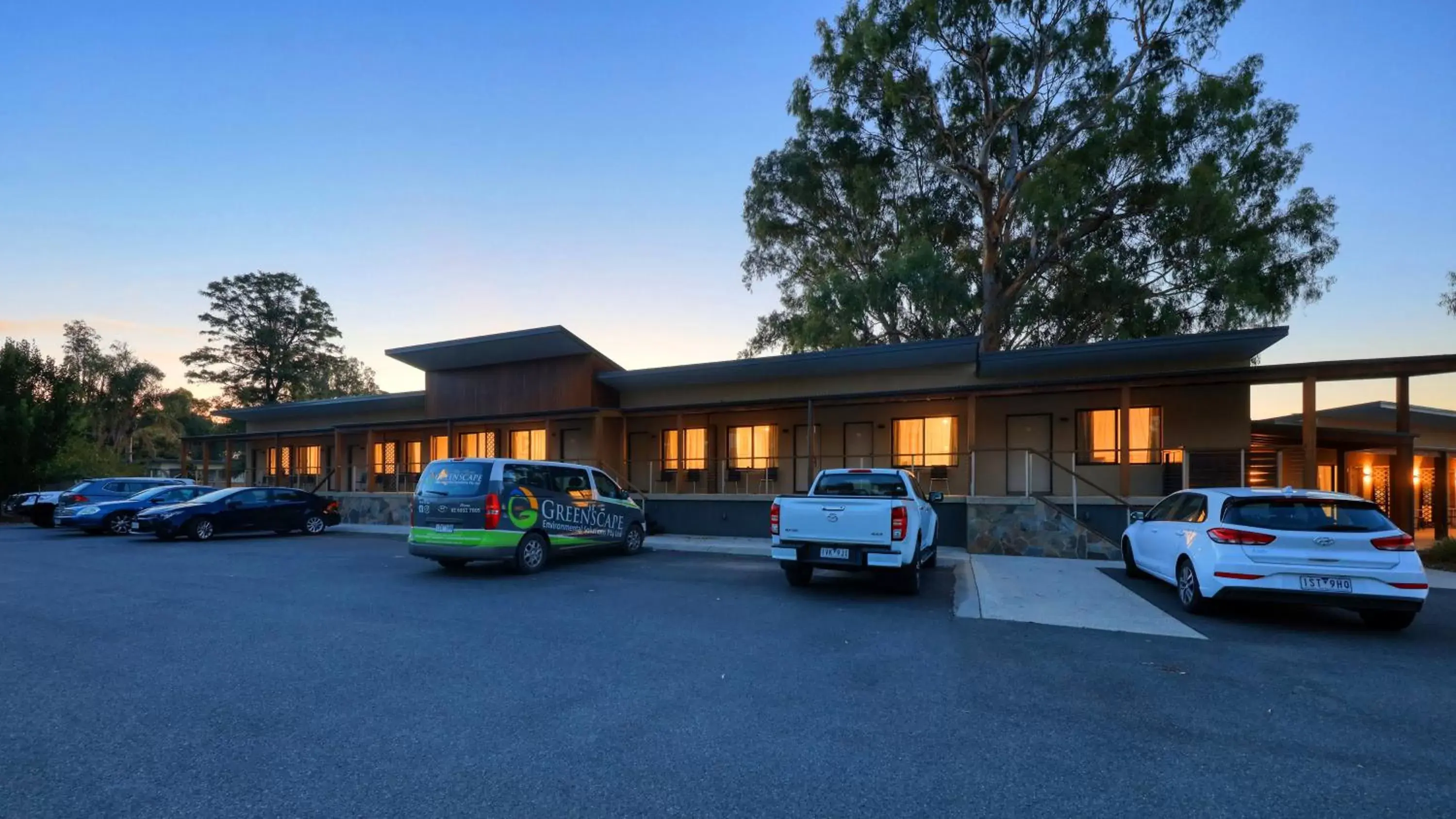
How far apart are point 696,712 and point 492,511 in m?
7.10

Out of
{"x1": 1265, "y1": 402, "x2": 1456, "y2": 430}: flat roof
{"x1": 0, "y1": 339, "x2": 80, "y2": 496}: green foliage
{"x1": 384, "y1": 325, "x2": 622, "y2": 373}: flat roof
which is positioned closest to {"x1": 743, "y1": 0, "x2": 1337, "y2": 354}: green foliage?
{"x1": 1265, "y1": 402, "x2": 1456, "y2": 430}: flat roof

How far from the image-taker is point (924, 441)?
19375 mm

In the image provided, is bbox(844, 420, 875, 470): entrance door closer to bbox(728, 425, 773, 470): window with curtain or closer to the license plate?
bbox(728, 425, 773, 470): window with curtain

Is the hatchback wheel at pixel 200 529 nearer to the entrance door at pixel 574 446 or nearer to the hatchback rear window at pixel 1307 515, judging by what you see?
the entrance door at pixel 574 446

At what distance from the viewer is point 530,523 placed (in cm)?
1174

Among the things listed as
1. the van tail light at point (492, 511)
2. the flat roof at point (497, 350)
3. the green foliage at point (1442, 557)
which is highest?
the flat roof at point (497, 350)

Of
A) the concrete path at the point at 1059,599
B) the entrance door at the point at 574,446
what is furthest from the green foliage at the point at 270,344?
the concrete path at the point at 1059,599

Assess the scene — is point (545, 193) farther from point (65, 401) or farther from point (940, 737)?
point (65, 401)

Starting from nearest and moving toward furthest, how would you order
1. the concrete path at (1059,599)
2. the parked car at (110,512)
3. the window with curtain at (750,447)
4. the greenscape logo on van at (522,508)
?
1. the concrete path at (1059,599)
2. the greenscape logo on van at (522,508)
3. the parked car at (110,512)
4. the window with curtain at (750,447)

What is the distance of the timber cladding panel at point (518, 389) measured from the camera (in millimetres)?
21562

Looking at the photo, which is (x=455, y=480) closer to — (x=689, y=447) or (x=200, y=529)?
(x=200, y=529)

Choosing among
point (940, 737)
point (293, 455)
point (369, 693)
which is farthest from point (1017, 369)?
point (293, 455)

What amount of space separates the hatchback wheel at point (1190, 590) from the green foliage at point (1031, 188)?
14907 mm

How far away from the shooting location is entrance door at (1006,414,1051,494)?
17750 millimetres
